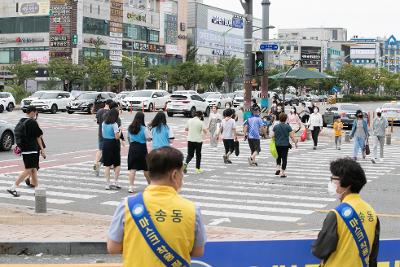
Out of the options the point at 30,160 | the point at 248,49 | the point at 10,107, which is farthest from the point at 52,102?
the point at 30,160

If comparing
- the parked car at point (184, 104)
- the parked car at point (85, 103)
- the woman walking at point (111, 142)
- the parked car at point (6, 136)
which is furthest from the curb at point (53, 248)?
the parked car at point (85, 103)

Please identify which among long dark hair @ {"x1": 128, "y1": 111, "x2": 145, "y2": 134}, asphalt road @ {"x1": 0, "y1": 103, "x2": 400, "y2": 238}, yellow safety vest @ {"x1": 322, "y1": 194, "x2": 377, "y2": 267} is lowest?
asphalt road @ {"x1": 0, "y1": 103, "x2": 400, "y2": 238}

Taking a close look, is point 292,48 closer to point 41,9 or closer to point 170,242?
point 41,9

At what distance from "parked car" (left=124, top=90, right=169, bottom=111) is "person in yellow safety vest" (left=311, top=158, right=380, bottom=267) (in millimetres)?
43642

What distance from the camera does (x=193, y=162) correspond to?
20.1 metres

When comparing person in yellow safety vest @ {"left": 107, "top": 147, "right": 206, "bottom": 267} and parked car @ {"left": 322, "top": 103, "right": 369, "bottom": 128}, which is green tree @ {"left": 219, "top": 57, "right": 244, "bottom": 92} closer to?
parked car @ {"left": 322, "top": 103, "right": 369, "bottom": 128}

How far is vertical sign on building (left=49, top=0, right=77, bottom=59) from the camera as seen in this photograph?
79.1 m

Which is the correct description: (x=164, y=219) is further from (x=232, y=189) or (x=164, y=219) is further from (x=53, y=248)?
(x=232, y=189)

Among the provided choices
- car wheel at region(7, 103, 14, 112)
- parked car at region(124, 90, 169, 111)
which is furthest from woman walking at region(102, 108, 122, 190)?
car wheel at region(7, 103, 14, 112)

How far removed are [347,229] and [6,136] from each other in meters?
19.5

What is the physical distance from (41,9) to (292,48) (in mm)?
101543

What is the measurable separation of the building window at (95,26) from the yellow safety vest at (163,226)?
7931 centimetres

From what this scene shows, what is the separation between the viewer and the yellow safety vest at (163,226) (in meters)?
3.77

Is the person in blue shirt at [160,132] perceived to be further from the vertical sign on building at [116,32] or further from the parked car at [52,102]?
the vertical sign on building at [116,32]
